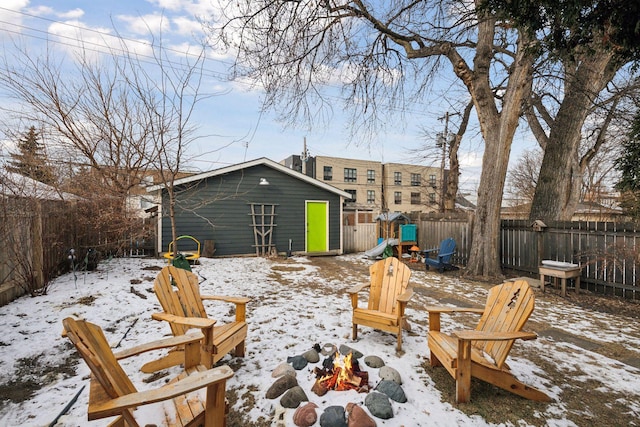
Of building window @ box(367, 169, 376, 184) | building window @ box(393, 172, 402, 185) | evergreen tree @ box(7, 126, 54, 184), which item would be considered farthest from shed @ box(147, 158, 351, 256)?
building window @ box(393, 172, 402, 185)

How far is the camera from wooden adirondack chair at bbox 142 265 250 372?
7.55ft

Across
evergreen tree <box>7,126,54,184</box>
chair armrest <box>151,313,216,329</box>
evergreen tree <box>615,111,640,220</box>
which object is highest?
evergreen tree <box>7,126,54,184</box>

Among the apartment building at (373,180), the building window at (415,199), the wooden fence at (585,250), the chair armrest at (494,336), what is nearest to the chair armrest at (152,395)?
the chair armrest at (494,336)

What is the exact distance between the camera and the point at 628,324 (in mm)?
3998

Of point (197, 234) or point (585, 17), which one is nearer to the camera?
point (585, 17)

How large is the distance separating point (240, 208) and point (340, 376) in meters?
8.29

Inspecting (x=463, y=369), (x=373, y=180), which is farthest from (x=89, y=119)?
(x=373, y=180)

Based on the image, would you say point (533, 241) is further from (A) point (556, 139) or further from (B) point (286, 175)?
(B) point (286, 175)

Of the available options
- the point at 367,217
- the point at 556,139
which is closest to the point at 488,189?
the point at 556,139

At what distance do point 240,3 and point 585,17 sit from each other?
199 inches

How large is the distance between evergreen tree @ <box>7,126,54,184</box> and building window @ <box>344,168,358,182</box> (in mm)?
23893

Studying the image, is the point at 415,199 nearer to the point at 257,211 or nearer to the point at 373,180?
the point at 373,180

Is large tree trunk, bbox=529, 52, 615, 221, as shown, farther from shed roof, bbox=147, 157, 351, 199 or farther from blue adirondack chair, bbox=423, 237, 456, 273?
shed roof, bbox=147, 157, 351, 199

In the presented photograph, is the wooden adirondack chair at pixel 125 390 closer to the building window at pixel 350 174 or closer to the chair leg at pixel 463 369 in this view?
the chair leg at pixel 463 369
